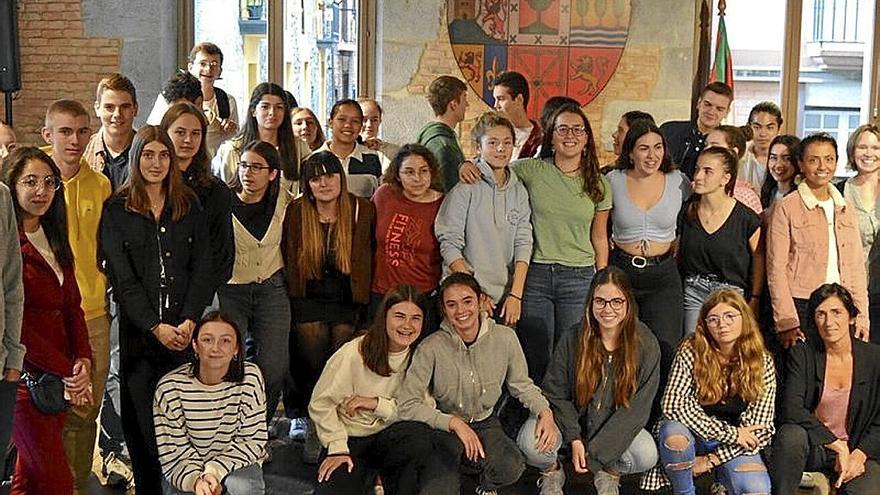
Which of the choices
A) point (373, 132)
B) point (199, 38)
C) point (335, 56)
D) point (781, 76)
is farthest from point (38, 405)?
point (781, 76)

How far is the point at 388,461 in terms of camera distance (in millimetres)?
4426

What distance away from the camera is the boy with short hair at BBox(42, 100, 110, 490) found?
4.26 metres

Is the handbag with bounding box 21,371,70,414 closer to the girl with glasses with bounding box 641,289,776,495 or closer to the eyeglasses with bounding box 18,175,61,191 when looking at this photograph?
the eyeglasses with bounding box 18,175,61,191

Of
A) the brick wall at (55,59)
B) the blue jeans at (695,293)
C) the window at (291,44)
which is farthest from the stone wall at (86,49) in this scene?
the blue jeans at (695,293)

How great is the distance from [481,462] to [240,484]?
92 cm

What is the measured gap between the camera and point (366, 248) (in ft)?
15.9

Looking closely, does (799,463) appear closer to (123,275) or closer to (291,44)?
(123,275)

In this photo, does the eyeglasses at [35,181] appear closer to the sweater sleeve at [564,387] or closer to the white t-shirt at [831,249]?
the sweater sleeve at [564,387]

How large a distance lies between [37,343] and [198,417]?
617 millimetres

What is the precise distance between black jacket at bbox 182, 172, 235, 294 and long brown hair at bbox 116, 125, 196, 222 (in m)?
0.13

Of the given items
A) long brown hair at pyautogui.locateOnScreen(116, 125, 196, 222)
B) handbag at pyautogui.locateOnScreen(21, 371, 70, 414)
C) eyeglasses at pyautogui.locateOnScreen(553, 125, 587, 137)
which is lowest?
handbag at pyautogui.locateOnScreen(21, 371, 70, 414)

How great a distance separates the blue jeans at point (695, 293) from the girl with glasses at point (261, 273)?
165 centimetres

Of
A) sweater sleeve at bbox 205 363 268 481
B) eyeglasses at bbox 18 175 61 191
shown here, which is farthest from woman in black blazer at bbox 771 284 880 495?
eyeglasses at bbox 18 175 61 191

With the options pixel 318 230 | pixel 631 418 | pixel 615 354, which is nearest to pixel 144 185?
pixel 318 230
